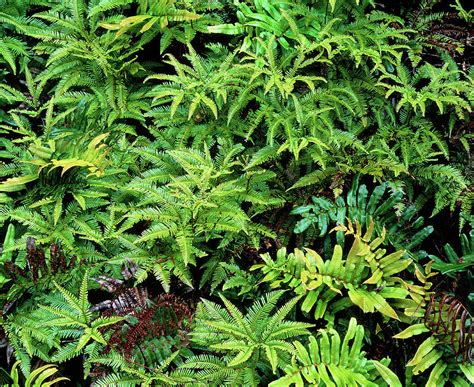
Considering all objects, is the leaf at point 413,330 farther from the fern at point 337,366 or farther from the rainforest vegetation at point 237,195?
the fern at point 337,366

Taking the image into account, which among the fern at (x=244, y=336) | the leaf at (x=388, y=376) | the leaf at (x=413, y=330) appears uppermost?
the leaf at (x=413, y=330)

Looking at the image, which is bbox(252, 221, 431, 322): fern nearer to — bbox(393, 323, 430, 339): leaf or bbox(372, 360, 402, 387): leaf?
bbox(393, 323, 430, 339): leaf

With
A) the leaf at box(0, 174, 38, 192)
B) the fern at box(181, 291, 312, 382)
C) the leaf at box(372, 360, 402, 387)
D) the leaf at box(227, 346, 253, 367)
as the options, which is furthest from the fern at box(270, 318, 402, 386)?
the leaf at box(0, 174, 38, 192)

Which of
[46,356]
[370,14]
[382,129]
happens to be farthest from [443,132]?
[46,356]

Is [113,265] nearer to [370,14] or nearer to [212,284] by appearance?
[212,284]

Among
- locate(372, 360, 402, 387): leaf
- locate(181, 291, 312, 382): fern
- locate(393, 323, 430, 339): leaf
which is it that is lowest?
locate(181, 291, 312, 382): fern

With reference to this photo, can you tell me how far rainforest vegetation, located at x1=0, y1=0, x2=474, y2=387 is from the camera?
9.99 feet

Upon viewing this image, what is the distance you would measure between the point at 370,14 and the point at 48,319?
3324 mm

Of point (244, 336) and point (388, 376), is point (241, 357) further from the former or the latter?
point (388, 376)

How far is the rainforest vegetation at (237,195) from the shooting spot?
3045 millimetres

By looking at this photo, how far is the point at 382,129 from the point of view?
3.76m

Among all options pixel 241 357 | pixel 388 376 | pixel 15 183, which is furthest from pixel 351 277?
pixel 15 183

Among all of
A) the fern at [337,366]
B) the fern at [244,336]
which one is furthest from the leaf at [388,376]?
the fern at [244,336]

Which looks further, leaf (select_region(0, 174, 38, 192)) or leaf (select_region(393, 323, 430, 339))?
leaf (select_region(0, 174, 38, 192))
